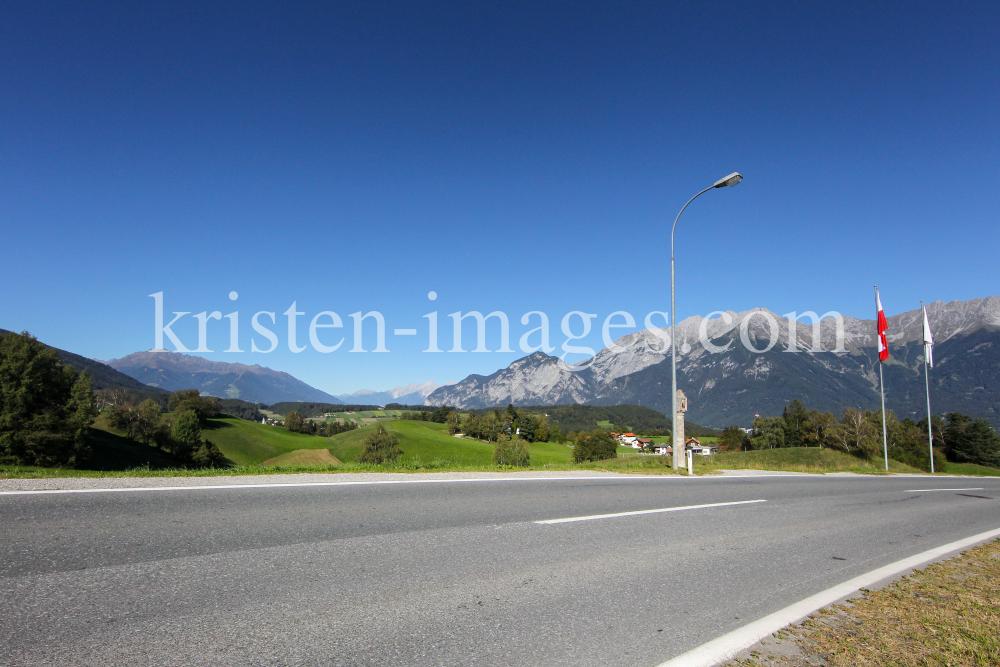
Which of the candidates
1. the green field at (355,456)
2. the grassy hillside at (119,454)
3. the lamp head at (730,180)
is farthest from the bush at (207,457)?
the lamp head at (730,180)

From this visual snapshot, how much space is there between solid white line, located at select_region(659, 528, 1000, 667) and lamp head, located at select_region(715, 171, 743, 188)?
13567mm

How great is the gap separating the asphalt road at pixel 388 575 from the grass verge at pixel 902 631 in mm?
444

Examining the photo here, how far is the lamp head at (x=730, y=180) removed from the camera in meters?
17.3

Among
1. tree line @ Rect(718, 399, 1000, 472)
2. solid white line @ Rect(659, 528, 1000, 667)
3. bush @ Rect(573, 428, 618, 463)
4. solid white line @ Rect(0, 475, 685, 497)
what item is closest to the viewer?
solid white line @ Rect(659, 528, 1000, 667)

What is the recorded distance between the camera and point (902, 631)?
14.4 feet

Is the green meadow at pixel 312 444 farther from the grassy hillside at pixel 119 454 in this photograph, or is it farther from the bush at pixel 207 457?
the grassy hillside at pixel 119 454

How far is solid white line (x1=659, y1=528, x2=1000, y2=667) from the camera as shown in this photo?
3.75 m

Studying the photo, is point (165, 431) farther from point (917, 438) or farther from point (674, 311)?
point (917, 438)

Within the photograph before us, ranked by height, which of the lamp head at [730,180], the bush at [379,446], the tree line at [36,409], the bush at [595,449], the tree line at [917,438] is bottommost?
the bush at [595,449]

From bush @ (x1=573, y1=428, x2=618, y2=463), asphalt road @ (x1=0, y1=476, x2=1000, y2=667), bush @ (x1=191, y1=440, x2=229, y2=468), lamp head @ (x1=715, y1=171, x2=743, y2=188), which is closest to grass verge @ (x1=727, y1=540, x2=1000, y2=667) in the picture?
asphalt road @ (x1=0, y1=476, x2=1000, y2=667)

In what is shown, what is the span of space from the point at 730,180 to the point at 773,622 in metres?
16.4

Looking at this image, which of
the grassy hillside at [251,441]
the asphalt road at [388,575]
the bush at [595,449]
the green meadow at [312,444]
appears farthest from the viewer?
the bush at [595,449]

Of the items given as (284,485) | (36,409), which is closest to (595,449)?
(36,409)

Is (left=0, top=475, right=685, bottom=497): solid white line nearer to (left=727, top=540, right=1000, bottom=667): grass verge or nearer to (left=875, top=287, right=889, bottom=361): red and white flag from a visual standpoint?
(left=727, top=540, right=1000, bottom=667): grass verge
